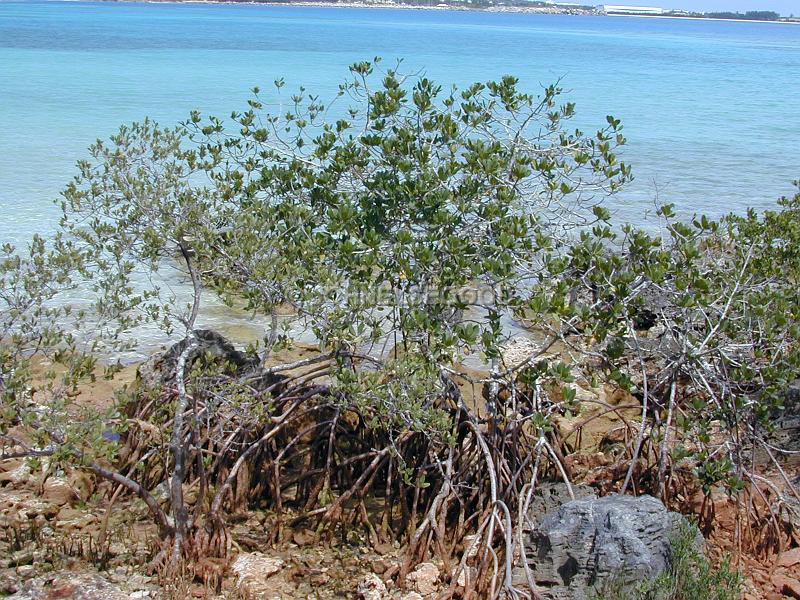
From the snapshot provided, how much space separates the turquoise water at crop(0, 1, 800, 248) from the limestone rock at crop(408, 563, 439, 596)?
628 centimetres

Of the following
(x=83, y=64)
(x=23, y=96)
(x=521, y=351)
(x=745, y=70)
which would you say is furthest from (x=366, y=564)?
(x=745, y=70)

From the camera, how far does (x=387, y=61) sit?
135 feet

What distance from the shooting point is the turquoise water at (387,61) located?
1630 cm

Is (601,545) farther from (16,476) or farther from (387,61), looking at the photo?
(387,61)

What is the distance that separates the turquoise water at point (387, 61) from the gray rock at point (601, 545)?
6.20 metres

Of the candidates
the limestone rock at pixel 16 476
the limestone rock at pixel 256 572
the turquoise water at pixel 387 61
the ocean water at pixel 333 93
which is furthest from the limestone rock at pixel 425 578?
the turquoise water at pixel 387 61

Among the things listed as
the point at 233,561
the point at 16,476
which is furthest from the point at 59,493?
the point at 233,561

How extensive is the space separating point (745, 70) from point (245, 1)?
145 m

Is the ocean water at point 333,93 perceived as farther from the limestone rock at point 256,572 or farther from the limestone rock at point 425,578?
the limestone rock at point 425,578

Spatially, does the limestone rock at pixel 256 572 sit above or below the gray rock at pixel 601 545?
below

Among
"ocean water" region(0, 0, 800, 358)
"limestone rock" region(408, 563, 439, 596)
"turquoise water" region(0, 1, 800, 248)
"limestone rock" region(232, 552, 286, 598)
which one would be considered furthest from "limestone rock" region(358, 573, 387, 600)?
"turquoise water" region(0, 1, 800, 248)

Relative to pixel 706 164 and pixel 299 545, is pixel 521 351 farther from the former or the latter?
pixel 706 164

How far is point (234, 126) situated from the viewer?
19.0 meters

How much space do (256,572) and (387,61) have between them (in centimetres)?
3810
